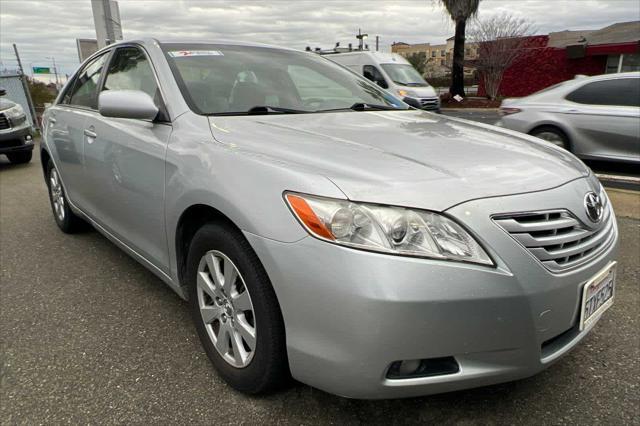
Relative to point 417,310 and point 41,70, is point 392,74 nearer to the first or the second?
point 417,310

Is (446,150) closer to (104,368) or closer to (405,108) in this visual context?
(405,108)

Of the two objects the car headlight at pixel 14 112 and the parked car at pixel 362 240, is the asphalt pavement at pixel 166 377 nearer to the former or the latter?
the parked car at pixel 362 240

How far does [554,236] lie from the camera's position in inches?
66.2

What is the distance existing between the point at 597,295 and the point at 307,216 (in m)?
1.20

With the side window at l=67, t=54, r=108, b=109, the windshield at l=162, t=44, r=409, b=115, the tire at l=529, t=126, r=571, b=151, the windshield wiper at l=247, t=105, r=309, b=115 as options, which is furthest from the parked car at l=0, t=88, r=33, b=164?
the tire at l=529, t=126, r=571, b=151

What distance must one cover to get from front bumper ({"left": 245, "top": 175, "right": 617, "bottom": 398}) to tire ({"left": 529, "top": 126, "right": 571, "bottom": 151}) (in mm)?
5844

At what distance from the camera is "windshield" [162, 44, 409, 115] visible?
2.53 meters

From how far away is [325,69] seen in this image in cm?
329

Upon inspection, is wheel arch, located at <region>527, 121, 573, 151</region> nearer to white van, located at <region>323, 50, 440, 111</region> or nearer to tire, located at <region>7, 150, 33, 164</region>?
white van, located at <region>323, 50, 440, 111</region>

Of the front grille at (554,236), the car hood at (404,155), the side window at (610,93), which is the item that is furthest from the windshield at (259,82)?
the side window at (610,93)

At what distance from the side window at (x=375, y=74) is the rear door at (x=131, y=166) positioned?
1178cm

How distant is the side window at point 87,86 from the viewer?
3.46 metres

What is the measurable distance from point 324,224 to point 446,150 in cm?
72

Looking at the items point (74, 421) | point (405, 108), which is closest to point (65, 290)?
point (74, 421)
